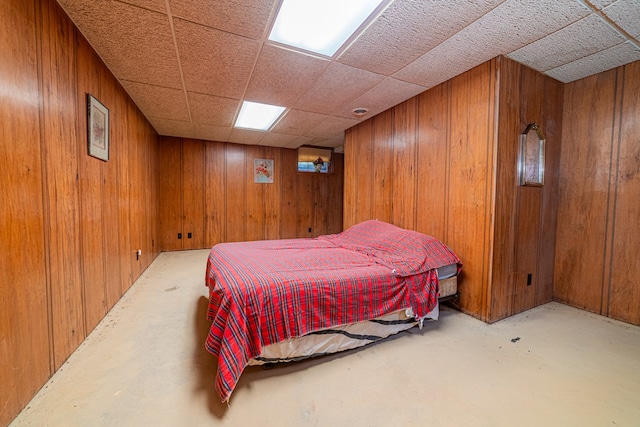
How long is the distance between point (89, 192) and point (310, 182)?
462 cm

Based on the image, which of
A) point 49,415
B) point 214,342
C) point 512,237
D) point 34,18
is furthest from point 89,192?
point 512,237

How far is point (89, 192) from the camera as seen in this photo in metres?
2.00

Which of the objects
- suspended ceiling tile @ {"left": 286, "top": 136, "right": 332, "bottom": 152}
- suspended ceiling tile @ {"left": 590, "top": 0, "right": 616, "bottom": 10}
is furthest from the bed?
suspended ceiling tile @ {"left": 286, "top": 136, "right": 332, "bottom": 152}

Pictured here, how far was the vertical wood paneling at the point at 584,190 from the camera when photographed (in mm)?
2404

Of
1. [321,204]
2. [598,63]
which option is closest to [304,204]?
[321,204]

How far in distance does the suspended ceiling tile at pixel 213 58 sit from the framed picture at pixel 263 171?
290cm

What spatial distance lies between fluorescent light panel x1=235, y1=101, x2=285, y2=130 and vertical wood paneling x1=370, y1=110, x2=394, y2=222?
1390 millimetres

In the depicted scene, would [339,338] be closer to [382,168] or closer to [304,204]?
[382,168]

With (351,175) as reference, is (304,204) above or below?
below

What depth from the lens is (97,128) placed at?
2129mm

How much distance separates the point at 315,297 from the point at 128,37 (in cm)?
239

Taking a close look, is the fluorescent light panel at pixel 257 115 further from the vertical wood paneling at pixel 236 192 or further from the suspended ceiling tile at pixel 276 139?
the vertical wood paneling at pixel 236 192

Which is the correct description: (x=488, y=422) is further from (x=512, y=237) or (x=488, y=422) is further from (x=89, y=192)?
(x=89, y=192)

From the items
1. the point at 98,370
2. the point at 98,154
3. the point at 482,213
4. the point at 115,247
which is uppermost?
the point at 98,154
